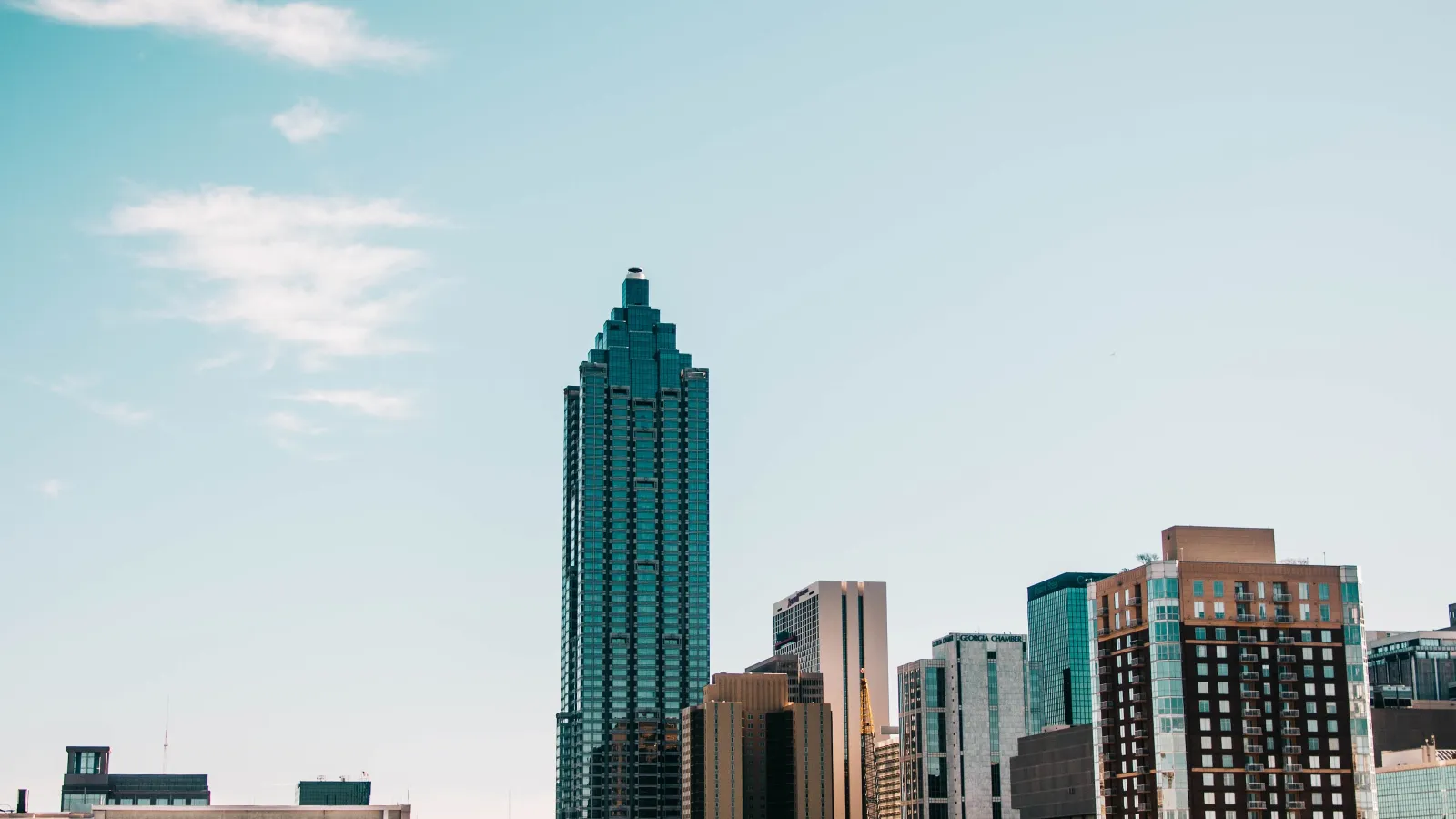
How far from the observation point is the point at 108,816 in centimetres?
16988

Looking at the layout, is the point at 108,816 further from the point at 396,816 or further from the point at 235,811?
the point at 396,816

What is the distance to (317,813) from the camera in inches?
6560

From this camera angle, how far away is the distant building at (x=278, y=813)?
166 meters

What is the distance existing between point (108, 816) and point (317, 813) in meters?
19.1

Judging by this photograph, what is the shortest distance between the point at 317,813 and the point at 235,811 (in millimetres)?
6896

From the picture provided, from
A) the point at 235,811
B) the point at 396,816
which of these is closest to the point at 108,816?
the point at 235,811

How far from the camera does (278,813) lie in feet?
546

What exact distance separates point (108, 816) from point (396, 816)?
84.4ft

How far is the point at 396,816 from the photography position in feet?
547

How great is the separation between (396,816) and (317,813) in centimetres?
672

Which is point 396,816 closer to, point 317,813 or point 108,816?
point 317,813

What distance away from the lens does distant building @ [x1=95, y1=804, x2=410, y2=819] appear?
166m

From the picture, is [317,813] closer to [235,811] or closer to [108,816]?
[235,811]
